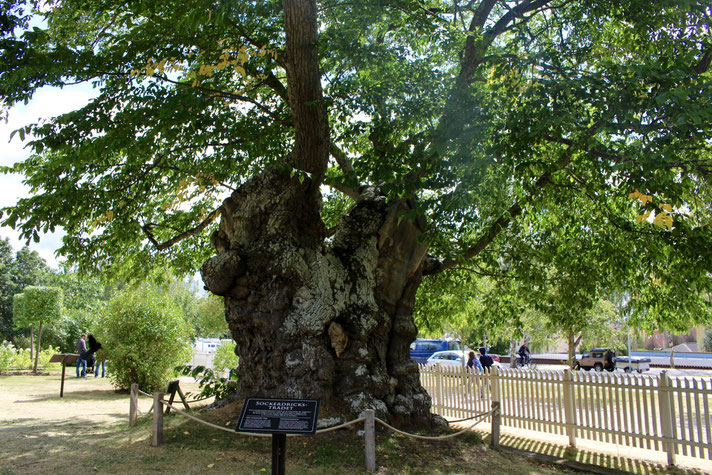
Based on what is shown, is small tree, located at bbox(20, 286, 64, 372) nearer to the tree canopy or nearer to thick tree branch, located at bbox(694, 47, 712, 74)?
the tree canopy

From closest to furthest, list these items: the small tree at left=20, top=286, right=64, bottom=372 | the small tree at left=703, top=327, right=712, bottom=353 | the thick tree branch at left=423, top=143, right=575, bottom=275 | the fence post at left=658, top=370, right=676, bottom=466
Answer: the fence post at left=658, top=370, right=676, bottom=466
the thick tree branch at left=423, top=143, right=575, bottom=275
the small tree at left=20, top=286, right=64, bottom=372
the small tree at left=703, top=327, right=712, bottom=353

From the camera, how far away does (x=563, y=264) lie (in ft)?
36.5

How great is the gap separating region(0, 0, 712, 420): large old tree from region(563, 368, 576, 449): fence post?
7.98 feet

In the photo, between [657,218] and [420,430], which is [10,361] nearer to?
[420,430]

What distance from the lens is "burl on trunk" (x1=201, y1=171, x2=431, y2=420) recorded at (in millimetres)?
8117

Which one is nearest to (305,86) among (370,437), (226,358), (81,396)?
(370,437)

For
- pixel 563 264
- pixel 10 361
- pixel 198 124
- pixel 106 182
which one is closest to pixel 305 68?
pixel 198 124

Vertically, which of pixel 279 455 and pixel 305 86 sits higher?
pixel 305 86

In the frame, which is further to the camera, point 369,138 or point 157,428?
point 369,138

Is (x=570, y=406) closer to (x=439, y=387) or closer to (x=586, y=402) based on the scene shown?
(x=586, y=402)

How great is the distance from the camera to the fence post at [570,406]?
31.9ft

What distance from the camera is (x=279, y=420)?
17.0ft

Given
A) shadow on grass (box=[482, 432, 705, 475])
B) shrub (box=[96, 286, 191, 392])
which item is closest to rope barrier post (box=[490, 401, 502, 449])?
shadow on grass (box=[482, 432, 705, 475])

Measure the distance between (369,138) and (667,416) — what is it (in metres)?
6.73
